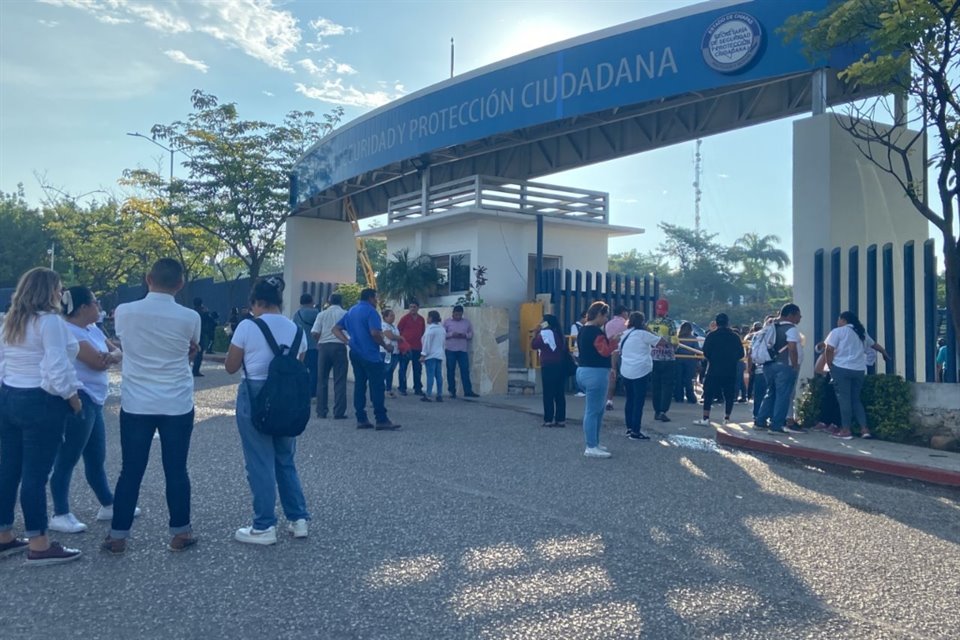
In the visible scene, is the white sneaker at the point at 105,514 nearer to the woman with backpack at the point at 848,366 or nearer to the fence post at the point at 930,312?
the woman with backpack at the point at 848,366

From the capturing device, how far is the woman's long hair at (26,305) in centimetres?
486

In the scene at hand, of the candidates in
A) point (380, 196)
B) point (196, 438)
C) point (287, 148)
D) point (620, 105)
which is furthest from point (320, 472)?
point (287, 148)

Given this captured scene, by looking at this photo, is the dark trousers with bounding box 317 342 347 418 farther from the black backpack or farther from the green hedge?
the green hedge

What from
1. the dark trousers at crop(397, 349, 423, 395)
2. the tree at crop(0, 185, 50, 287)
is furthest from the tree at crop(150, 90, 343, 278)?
the tree at crop(0, 185, 50, 287)

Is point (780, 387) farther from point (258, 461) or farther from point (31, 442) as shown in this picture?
point (31, 442)

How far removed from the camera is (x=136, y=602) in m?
4.25

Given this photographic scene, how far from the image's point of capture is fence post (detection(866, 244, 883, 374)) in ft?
34.6

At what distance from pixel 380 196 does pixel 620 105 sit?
40.2 ft

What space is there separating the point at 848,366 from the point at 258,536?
776 centimetres

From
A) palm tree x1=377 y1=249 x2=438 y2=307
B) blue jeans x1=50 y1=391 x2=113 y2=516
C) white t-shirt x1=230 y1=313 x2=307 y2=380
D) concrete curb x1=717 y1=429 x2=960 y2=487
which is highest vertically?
palm tree x1=377 y1=249 x2=438 y2=307

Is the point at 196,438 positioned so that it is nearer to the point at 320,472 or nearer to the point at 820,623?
the point at 320,472

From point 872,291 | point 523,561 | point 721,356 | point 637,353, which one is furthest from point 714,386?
point 523,561

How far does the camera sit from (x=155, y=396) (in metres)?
4.95

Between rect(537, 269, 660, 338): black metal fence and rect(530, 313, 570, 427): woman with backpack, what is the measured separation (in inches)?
191
